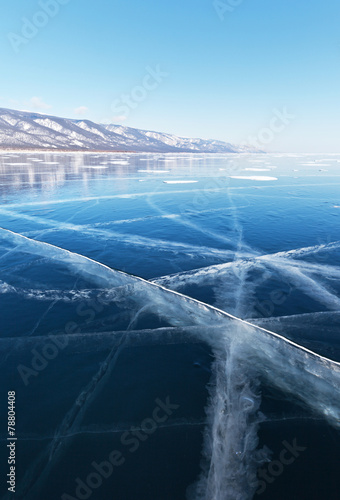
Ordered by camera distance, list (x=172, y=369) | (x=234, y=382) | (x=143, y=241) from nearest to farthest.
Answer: (x=234, y=382), (x=172, y=369), (x=143, y=241)

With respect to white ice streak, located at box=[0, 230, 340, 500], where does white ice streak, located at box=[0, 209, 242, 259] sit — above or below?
above

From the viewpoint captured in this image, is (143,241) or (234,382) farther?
(143,241)

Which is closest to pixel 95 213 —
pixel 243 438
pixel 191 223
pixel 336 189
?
pixel 191 223

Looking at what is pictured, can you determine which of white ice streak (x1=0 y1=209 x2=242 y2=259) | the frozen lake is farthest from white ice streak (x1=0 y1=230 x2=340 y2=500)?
white ice streak (x1=0 y1=209 x2=242 y2=259)

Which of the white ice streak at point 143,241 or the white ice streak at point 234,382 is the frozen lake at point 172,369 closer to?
the white ice streak at point 234,382

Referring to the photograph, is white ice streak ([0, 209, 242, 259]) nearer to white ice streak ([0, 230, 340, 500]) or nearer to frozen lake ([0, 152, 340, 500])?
frozen lake ([0, 152, 340, 500])

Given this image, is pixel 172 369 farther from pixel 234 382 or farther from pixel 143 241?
pixel 143 241

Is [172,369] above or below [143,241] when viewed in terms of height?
below

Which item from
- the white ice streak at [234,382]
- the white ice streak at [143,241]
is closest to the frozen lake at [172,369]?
the white ice streak at [234,382]

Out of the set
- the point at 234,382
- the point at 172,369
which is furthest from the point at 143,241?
the point at 234,382
